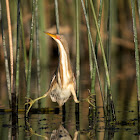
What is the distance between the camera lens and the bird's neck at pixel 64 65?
4.03 metres

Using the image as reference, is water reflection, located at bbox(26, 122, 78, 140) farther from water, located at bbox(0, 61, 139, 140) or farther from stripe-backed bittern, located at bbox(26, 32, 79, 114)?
stripe-backed bittern, located at bbox(26, 32, 79, 114)

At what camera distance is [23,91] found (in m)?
5.99

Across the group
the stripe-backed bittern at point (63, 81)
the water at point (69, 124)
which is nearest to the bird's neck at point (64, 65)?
the stripe-backed bittern at point (63, 81)

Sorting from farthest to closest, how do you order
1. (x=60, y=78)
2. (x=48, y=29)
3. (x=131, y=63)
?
1. (x=131, y=63)
2. (x=48, y=29)
3. (x=60, y=78)

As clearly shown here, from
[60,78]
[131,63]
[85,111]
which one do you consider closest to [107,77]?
[60,78]

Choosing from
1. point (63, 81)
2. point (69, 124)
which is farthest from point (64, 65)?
point (69, 124)

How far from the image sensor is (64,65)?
160 inches

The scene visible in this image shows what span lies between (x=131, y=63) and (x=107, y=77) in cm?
586

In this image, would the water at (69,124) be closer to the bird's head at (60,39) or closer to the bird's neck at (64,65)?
the bird's neck at (64,65)

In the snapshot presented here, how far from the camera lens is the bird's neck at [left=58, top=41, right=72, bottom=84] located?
403 centimetres

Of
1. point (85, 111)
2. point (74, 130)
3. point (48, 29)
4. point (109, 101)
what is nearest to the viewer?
point (74, 130)

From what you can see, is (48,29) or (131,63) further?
(131,63)

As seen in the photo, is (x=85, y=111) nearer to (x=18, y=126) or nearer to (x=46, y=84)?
(x=18, y=126)

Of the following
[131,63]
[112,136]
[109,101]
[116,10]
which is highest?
[116,10]
